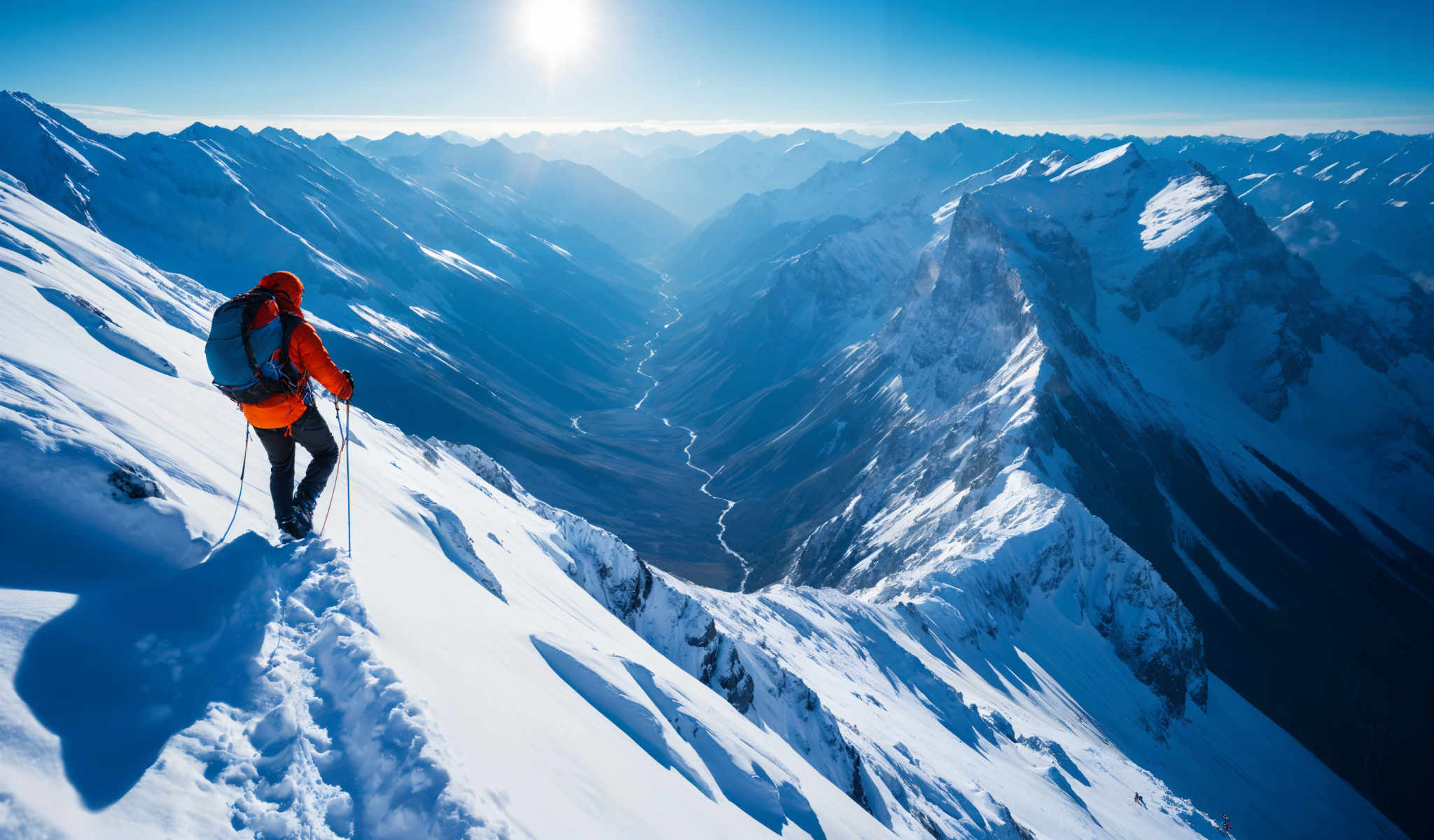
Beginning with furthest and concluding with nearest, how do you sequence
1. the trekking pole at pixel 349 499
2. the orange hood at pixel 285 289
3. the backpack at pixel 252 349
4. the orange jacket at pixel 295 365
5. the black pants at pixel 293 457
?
the trekking pole at pixel 349 499
the black pants at pixel 293 457
the orange hood at pixel 285 289
the orange jacket at pixel 295 365
the backpack at pixel 252 349

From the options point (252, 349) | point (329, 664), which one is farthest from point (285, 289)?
point (329, 664)

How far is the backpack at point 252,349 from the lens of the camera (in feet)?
34.8

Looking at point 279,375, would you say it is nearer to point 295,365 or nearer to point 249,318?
point 295,365

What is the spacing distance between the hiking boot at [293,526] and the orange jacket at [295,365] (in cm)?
151

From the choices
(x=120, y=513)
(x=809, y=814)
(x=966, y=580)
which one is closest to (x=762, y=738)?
(x=809, y=814)

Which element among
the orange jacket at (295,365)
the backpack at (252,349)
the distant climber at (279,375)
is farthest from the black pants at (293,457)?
the backpack at (252,349)

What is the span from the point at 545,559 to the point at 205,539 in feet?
82.9

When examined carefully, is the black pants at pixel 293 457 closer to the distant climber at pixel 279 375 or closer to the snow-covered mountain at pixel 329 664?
the distant climber at pixel 279 375

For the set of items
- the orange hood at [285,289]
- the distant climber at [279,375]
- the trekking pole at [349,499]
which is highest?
the orange hood at [285,289]

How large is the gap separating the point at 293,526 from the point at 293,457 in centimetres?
118

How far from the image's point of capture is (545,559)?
3450cm

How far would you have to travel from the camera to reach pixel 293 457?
1162cm

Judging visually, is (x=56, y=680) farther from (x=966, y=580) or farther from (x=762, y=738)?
(x=966, y=580)

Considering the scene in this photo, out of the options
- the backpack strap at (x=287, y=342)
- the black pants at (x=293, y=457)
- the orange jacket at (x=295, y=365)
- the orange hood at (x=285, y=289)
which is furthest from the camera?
the black pants at (x=293, y=457)
